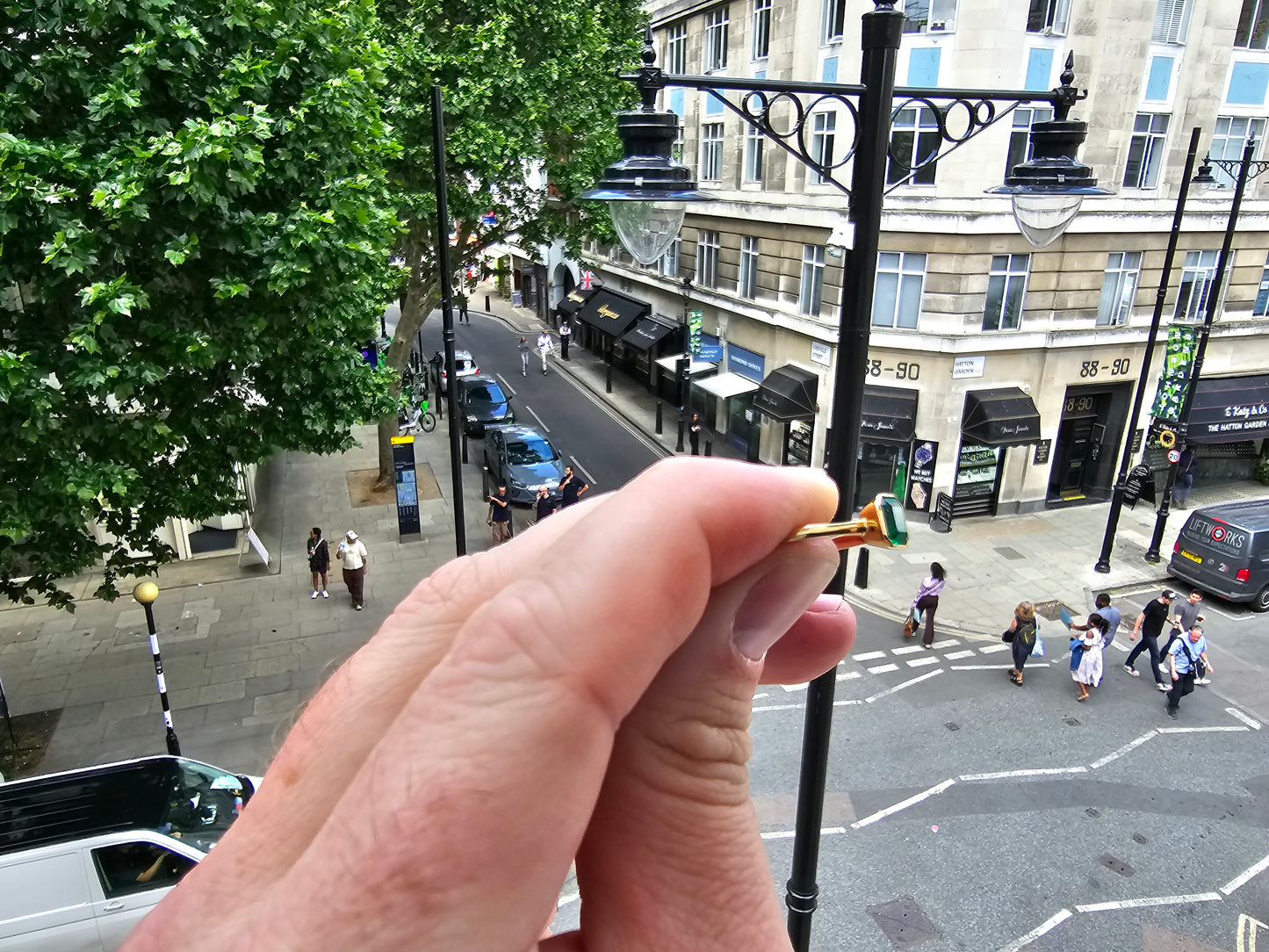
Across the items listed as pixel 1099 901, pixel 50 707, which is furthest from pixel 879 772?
pixel 50 707

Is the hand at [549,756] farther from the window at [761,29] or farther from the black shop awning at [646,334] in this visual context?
the black shop awning at [646,334]

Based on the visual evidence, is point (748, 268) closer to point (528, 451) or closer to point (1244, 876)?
point (528, 451)

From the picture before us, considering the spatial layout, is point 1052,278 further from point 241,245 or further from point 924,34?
point 241,245

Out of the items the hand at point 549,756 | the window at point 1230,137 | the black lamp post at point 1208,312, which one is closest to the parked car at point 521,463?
the black lamp post at point 1208,312

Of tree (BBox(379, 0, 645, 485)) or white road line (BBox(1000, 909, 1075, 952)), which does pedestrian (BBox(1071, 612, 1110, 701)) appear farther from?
tree (BBox(379, 0, 645, 485))

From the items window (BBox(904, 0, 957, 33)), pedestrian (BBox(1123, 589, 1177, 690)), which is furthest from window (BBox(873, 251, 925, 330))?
pedestrian (BBox(1123, 589, 1177, 690))

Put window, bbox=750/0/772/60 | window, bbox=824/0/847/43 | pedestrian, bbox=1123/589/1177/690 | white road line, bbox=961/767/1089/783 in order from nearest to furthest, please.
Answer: white road line, bbox=961/767/1089/783
pedestrian, bbox=1123/589/1177/690
window, bbox=824/0/847/43
window, bbox=750/0/772/60
